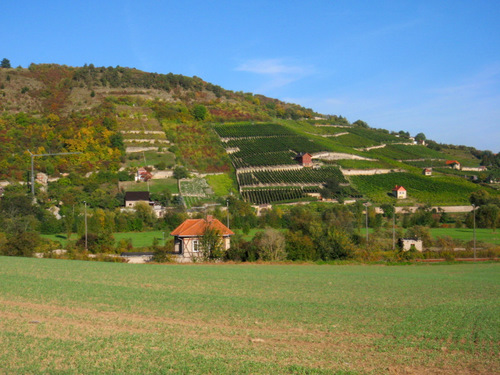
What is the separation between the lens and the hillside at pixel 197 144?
78.6m

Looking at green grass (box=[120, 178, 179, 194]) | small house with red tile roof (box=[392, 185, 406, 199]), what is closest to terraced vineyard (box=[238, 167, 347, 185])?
small house with red tile roof (box=[392, 185, 406, 199])

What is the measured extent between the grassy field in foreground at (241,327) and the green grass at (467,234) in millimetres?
33123

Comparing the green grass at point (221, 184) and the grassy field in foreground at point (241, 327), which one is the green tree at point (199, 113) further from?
the grassy field in foreground at point (241, 327)

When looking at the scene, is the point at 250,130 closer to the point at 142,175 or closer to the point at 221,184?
the point at 221,184

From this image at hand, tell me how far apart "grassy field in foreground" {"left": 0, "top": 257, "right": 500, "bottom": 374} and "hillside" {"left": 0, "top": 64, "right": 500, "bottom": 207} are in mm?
51316

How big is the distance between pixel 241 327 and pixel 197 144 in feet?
274

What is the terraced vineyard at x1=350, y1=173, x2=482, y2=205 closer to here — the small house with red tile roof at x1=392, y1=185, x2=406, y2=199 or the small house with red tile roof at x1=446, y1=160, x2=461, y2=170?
the small house with red tile roof at x1=392, y1=185, x2=406, y2=199

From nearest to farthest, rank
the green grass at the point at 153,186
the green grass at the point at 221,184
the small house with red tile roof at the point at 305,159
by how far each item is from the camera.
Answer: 1. the green grass at the point at 153,186
2. the green grass at the point at 221,184
3. the small house with red tile roof at the point at 305,159

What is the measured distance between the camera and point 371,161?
3816 inches

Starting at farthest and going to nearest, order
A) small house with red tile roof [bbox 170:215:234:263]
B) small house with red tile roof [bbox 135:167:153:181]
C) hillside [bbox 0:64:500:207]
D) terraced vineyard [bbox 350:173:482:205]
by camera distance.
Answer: hillside [bbox 0:64:500:207], small house with red tile roof [bbox 135:167:153:181], terraced vineyard [bbox 350:173:482:205], small house with red tile roof [bbox 170:215:234:263]

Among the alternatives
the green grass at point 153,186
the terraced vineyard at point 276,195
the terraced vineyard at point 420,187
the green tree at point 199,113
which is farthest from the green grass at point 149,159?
the terraced vineyard at point 420,187

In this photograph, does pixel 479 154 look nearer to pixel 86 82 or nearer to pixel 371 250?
pixel 86 82

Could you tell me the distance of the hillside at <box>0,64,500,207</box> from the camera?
78562mm

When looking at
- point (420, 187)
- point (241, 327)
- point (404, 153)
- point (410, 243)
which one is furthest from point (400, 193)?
point (241, 327)
